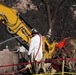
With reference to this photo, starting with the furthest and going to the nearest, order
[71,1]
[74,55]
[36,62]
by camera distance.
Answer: [71,1] → [74,55] → [36,62]

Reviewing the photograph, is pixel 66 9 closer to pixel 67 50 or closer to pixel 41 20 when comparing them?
pixel 41 20

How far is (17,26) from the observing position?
14.2m

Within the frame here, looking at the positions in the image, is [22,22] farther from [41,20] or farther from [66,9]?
→ [41,20]

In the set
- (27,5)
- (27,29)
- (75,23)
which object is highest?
(27,5)

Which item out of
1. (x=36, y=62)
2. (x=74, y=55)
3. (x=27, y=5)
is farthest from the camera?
(x=27, y=5)

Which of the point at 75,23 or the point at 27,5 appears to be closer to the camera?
the point at 75,23

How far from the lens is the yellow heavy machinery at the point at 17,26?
13.8 metres

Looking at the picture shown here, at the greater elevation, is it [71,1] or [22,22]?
[71,1]

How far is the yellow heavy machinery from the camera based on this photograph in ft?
45.3

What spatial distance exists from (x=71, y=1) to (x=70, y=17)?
2.62 m

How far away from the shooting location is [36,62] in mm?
11773

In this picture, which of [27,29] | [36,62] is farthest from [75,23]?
[36,62]

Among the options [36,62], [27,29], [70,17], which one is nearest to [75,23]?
[70,17]

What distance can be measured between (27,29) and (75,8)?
2068 cm
